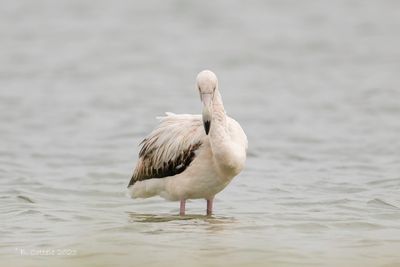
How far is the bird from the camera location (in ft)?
A: 39.0

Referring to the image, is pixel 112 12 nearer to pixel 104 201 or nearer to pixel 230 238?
pixel 104 201

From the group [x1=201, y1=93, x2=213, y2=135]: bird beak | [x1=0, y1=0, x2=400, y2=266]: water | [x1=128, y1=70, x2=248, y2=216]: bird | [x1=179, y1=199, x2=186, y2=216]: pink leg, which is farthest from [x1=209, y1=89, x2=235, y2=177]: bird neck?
[x1=179, y1=199, x2=186, y2=216]: pink leg

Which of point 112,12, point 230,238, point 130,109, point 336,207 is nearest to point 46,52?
point 112,12

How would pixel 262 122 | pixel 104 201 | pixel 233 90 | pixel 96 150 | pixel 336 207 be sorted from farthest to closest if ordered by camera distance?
pixel 233 90 → pixel 262 122 → pixel 96 150 → pixel 104 201 → pixel 336 207

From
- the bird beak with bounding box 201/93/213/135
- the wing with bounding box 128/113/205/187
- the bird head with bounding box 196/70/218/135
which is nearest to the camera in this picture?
the bird beak with bounding box 201/93/213/135

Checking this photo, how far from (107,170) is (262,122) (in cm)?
514

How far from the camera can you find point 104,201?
14836 millimetres

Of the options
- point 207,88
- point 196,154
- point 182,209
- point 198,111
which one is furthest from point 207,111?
point 198,111

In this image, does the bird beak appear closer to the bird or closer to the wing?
the bird

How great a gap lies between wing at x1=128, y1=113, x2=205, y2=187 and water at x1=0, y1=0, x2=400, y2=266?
60 cm

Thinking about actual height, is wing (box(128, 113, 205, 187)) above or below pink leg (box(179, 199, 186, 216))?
above

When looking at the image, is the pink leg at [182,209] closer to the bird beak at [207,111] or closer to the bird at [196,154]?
the bird at [196,154]

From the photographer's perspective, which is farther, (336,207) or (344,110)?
(344,110)

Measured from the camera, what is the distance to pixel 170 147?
1275 cm
